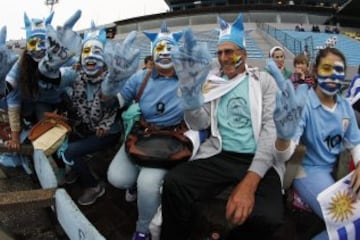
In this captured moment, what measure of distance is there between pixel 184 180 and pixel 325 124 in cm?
101

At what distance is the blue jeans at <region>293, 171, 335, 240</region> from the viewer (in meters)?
2.38

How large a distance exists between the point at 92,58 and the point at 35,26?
726mm

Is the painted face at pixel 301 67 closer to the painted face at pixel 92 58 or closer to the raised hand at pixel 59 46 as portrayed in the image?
the painted face at pixel 92 58

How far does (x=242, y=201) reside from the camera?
2.19 meters

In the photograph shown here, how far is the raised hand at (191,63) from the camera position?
2094mm

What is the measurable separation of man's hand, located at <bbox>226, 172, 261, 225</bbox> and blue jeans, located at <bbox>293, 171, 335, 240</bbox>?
0.37 metres

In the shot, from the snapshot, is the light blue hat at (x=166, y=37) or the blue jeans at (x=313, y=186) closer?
the blue jeans at (x=313, y=186)

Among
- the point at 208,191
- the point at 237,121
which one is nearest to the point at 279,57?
the point at 237,121

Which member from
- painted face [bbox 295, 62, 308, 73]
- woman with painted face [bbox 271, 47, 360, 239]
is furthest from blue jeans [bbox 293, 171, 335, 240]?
painted face [bbox 295, 62, 308, 73]

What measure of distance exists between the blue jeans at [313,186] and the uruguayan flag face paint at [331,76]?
1.82 feet

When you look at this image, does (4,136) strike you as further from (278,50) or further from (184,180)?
(278,50)

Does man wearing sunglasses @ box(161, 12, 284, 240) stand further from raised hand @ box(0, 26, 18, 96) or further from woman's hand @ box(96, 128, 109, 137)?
raised hand @ box(0, 26, 18, 96)

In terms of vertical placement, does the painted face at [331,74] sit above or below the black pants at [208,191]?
above

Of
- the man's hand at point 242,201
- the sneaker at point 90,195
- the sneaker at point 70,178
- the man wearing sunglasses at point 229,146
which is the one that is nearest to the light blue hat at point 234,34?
the man wearing sunglasses at point 229,146
